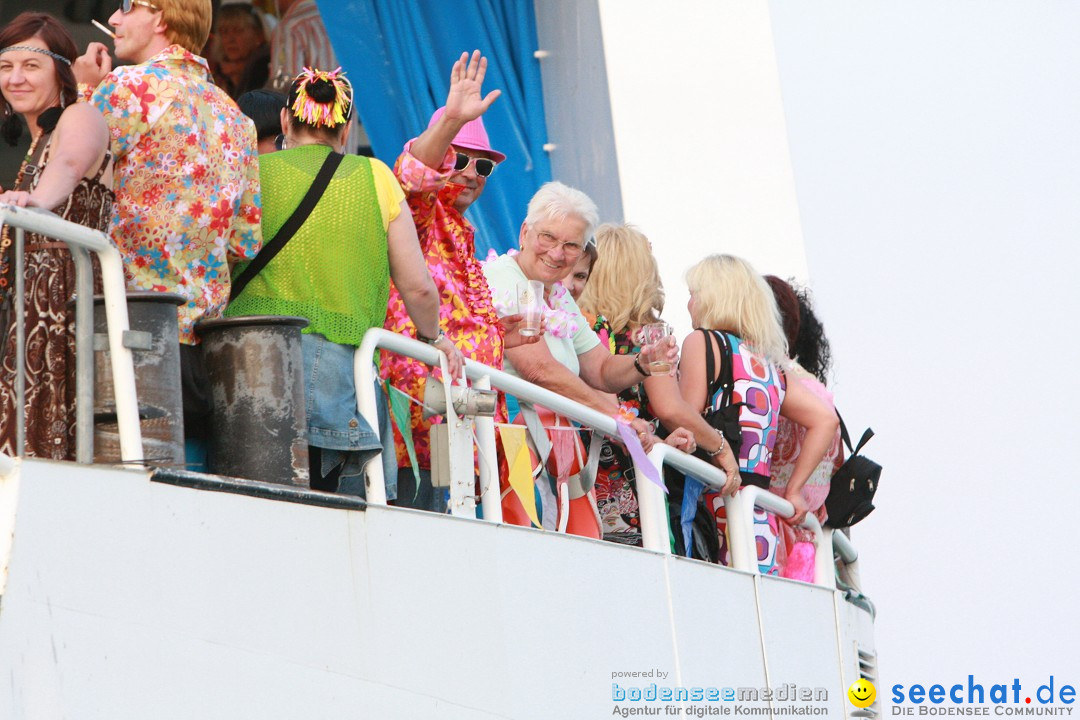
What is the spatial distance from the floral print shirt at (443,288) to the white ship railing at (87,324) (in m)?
1.19

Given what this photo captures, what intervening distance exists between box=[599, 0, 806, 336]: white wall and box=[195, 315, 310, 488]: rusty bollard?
473 centimetres

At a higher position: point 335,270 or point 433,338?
point 335,270

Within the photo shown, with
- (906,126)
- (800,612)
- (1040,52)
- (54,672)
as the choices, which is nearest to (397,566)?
(54,672)

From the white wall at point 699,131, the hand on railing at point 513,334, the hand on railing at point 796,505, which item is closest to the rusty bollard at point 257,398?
the hand on railing at point 513,334

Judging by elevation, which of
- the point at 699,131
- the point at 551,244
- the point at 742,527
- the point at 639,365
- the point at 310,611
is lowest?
the point at 310,611

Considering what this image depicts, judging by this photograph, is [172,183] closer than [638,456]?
Yes

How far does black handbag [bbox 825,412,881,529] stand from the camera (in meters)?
5.92

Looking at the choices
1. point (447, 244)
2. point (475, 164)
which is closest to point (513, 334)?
point (447, 244)

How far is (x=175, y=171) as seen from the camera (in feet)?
11.4

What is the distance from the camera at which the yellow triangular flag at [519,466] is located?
416cm

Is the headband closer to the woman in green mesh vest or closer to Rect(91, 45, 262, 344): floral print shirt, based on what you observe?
Rect(91, 45, 262, 344): floral print shirt

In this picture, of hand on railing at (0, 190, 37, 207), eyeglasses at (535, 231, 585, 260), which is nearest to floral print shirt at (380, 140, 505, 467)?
eyeglasses at (535, 231, 585, 260)

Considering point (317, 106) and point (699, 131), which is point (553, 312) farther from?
point (699, 131)

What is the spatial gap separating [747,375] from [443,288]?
119cm
